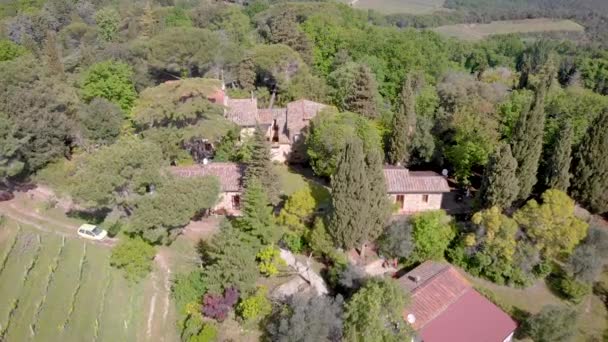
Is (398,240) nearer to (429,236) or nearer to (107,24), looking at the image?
(429,236)

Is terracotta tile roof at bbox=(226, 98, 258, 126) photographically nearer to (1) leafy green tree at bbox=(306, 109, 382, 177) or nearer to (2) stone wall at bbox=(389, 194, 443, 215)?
(1) leafy green tree at bbox=(306, 109, 382, 177)

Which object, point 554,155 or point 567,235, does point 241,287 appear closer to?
point 567,235

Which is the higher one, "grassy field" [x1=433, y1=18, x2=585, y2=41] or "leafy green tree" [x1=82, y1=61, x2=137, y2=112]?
"leafy green tree" [x1=82, y1=61, x2=137, y2=112]

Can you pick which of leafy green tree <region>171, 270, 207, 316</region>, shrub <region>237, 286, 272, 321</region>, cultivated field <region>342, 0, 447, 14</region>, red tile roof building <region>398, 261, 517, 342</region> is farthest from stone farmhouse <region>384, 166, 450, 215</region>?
cultivated field <region>342, 0, 447, 14</region>

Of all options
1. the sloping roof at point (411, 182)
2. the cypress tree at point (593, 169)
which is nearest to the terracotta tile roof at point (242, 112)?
the sloping roof at point (411, 182)

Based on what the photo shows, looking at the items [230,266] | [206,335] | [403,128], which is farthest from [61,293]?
[403,128]

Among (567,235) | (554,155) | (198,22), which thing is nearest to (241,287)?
(567,235)
